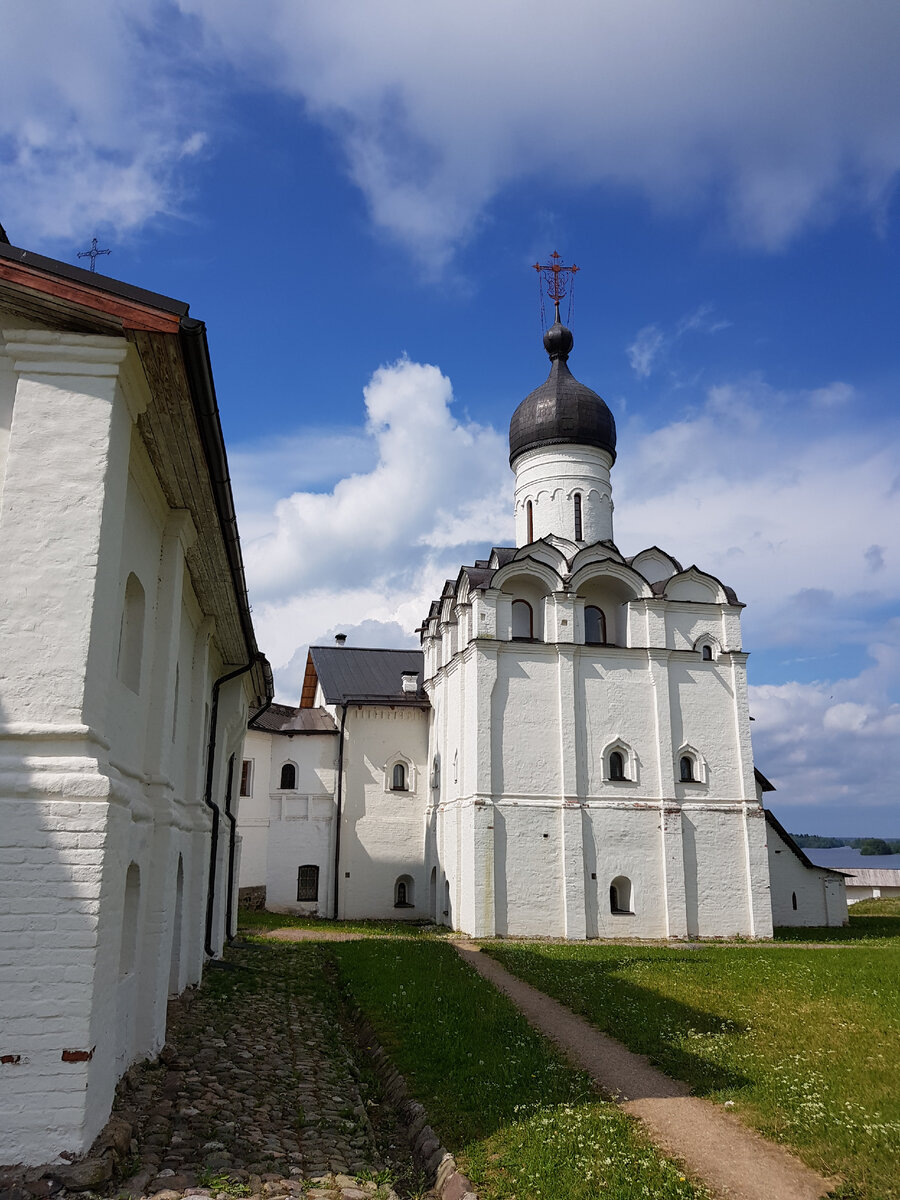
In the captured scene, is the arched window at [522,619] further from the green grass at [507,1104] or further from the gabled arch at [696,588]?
the green grass at [507,1104]

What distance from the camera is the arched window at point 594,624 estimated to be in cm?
2255

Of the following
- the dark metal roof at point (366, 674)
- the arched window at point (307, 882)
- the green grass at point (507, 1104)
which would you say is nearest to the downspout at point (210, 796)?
the green grass at point (507, 1104)

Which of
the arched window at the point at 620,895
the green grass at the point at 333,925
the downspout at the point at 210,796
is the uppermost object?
the downspout at the point at 210,796

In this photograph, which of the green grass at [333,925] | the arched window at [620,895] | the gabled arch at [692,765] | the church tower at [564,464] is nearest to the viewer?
the arched window at [620,895]

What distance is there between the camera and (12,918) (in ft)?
16.6

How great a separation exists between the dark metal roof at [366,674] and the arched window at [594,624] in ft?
18.3

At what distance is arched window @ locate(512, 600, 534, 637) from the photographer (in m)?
22.0

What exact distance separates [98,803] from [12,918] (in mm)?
733

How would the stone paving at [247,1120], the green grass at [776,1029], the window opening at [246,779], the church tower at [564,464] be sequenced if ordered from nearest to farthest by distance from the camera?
the stone paving at [247,1120] < the green grass at [776,1029] < the church tower at [564,464] < the window opening at [246,779]

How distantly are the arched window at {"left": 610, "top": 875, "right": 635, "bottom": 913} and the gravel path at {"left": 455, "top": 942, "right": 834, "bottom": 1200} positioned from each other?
11544 millimetres

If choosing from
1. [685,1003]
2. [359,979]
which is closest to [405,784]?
[359,979]

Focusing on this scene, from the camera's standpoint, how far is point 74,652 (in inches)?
214

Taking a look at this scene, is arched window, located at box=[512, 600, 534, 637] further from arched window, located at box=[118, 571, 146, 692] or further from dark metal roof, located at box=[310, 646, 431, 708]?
arched window, located at box=[118, 571, 146, 692]

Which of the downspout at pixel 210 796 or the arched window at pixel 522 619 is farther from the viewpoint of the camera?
the arched window at pixel 522 619
